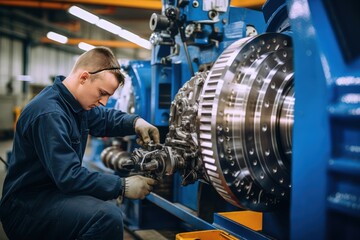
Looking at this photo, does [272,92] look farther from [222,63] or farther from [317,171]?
[317,171]

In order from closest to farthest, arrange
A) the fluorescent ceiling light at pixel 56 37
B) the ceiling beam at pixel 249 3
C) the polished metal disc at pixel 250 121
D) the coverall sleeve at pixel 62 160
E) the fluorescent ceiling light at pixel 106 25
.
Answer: the polished metal disc at pixel 250 121 < the coverall sleeve at pixel 62 160 < the ceiling beam at pixel 249 3 < the fluorescent ceiling light at pixel 106 25 < the fluorescent ceiling light at pixel 56 37

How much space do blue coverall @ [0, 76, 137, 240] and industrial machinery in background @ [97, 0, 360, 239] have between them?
1.07 feet

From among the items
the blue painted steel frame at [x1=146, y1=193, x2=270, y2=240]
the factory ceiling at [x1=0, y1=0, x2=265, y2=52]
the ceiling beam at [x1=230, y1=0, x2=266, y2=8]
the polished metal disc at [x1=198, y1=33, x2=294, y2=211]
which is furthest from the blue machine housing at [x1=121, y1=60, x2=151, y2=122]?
the factory ceiling at [x1=0, y1=0, x2=265, y2=52]

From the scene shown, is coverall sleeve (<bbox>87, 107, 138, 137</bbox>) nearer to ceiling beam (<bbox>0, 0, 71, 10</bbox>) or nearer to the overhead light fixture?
the overhead light fixture

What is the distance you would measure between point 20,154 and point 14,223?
1.21 ft

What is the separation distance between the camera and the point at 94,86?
7.12 feet

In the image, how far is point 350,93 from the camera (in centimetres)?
99

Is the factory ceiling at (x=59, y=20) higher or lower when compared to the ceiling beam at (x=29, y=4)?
higher

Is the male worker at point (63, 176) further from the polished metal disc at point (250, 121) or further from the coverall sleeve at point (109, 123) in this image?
the polished metal disc at point (250, 121)

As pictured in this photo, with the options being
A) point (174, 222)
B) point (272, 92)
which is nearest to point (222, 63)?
point (272, 92)

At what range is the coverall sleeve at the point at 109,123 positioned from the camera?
2.61m

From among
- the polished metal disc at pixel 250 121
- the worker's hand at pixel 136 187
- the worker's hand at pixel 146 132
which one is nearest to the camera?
the polished metal disc at pixel 250 121

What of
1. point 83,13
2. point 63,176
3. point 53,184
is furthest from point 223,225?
point 83,13

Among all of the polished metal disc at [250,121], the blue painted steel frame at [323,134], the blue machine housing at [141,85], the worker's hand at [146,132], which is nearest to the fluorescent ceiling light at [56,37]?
the blue machine housing at [141,85]
